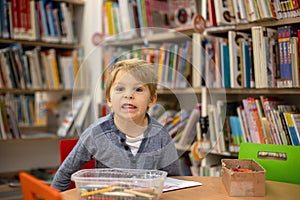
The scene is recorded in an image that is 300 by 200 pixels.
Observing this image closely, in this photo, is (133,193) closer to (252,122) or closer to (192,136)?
(192,136)

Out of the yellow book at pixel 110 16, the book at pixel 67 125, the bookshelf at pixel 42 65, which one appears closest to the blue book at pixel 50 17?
the bookshelf at pixel 42 65

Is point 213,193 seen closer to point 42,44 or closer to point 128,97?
point 128,97

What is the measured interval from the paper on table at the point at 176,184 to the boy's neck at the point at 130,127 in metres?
0.21

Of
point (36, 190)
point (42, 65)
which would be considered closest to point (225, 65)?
point (42, 65)

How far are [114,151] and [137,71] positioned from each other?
0.30 meters

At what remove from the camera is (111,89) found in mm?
1529

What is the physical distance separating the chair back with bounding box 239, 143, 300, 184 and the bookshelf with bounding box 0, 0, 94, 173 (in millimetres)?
1634

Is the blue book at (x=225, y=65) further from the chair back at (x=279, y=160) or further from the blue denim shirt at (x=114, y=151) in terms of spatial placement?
the blue denim shirt at (x=114, y=151)

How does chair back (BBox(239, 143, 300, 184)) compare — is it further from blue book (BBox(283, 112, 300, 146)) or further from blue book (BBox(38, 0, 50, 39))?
blue book (BBox(38, 0, 50, 39))

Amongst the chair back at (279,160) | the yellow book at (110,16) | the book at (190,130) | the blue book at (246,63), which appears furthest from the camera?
the yellow book at (110,16)

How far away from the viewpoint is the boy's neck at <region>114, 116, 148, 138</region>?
60.7 inches

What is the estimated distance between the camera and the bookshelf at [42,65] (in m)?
3.18

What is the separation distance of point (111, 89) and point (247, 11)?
1332 mm

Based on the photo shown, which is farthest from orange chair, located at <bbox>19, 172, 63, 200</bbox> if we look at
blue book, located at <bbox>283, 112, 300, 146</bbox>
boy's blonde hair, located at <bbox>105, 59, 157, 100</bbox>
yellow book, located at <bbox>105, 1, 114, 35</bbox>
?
yellow book, located at <bbox>105, 1, 114, 35</bbox>
